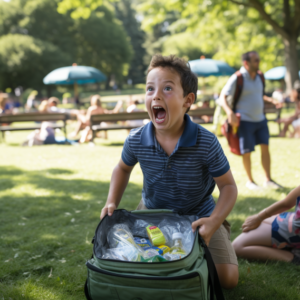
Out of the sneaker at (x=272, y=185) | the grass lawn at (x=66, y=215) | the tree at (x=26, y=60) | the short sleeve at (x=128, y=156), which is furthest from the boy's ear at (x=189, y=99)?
the tree at (x=26, y=60)

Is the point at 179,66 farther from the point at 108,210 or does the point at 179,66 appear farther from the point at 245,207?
the point at 245,207

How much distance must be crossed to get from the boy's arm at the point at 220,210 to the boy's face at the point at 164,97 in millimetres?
482

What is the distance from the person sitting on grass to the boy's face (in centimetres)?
120

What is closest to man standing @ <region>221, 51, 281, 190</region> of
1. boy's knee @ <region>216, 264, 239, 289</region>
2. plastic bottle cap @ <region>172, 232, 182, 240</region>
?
boy's knee @ <region>216, 264, 239, 289</region>

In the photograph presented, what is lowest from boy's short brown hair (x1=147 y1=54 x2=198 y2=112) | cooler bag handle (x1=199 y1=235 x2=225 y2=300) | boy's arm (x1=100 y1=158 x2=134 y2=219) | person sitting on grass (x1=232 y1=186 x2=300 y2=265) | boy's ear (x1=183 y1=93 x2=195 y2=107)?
person sitting on grass (x1=232 y1=186 x2=300 y2=265)

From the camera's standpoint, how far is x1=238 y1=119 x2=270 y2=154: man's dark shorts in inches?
205

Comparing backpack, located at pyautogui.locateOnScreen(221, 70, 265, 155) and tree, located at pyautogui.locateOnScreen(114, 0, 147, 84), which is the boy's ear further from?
tree, located at pyautogui.locateOnScreen(114, 0, 147, 84)

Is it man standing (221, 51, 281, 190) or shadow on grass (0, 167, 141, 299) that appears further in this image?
man standing (221, 51, 281, 190)

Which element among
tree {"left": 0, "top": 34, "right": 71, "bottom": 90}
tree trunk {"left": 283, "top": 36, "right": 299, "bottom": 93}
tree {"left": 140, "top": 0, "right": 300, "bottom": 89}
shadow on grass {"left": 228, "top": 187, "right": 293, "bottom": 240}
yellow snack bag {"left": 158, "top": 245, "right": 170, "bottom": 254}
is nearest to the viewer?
yellow snack bag {"left": 158, "top": 245, "right": 170, "bottom": 254}

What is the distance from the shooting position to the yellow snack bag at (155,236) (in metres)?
2.29

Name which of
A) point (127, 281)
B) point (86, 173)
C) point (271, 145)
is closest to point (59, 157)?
point (86, 173)

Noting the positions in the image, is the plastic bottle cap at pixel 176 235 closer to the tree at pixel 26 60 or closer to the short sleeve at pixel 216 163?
the short sleeve at pixel 216 163

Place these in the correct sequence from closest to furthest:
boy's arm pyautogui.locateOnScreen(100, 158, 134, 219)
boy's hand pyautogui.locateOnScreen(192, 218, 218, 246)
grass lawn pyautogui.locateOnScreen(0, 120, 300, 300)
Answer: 1. boy's hand pyautogui.locateOnScreen(192, 218, 218, 246)
2. boy's arm pyautogui.locateOnScreen(100, 158, 134, 219)
3. grass lawn pyautogui.locateOnScreen(0, 120, 300, 300)

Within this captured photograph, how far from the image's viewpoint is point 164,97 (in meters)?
2.23
